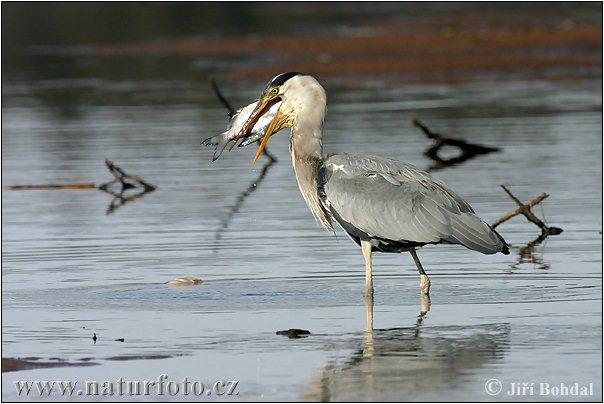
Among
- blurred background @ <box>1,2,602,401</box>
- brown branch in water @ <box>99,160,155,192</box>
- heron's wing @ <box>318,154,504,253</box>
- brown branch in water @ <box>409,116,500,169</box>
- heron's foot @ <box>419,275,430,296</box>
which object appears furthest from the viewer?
brown branch in water @ <box>409,116,500,169</box>

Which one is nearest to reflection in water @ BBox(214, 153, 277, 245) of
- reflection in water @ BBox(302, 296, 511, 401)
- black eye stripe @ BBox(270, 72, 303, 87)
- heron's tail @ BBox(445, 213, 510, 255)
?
black eye stripe @ BBox(270, 72, 303, 87)

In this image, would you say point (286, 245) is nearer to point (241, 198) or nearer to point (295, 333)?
point (241, 198)

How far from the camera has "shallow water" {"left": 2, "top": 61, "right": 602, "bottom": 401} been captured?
839 centimetres

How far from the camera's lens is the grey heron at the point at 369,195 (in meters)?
10.1

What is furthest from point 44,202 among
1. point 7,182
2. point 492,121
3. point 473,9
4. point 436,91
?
point 473,9

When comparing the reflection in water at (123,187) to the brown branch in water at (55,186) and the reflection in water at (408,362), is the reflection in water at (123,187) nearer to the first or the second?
the brown branch in water at (55,186)

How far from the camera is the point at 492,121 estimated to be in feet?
78.3

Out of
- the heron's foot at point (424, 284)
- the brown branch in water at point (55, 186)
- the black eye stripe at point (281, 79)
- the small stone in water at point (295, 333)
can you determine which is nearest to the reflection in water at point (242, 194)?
the black eye stripe at point (281, 79)

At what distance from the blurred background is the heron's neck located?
2.10ft

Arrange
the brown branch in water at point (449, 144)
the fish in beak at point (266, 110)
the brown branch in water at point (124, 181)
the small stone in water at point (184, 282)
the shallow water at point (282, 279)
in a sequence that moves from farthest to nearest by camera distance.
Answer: the brown branch in water at point (449, 144) → the brown branch in water at point (124, 181) → the small stone in water at point (184, 282) → the fish in beak at point (266, 110) → the shallow water at point (282, 279)

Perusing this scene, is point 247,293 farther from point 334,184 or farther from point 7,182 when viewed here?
point 7,182

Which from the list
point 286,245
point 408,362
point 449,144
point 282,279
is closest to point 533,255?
point 286,245

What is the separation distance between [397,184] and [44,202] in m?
7.36

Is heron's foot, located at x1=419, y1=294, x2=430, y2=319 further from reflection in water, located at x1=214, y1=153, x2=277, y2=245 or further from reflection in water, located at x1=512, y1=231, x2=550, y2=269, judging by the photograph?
reflection in water, located at x1=214, y1=153, x2=277, y2=245
